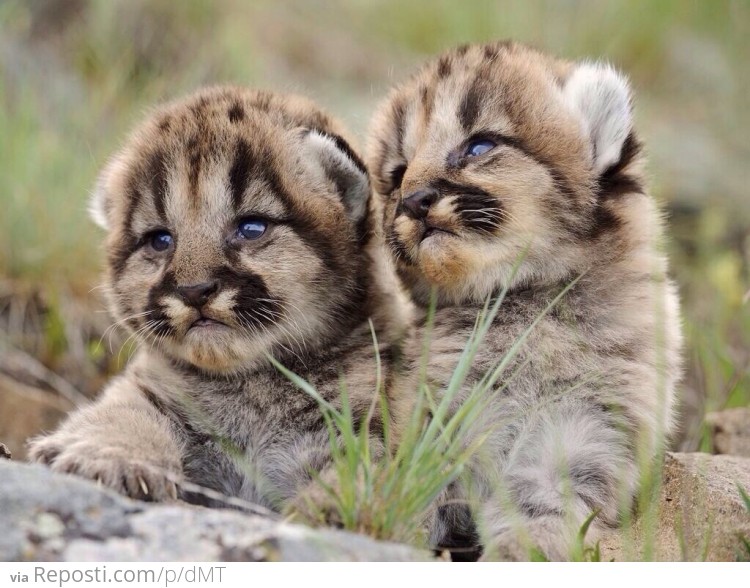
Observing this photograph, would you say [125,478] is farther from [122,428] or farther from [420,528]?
[420,528]

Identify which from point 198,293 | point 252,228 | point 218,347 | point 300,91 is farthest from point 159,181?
point 300,91

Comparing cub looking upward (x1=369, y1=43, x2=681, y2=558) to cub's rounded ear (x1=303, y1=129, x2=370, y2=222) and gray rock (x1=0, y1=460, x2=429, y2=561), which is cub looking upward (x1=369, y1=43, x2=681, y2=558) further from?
gray rock (x1=0, y1=460, x2=429, y2=561)

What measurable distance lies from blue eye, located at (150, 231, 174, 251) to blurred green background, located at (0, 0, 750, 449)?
5.06ft

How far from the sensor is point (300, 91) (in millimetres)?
5441

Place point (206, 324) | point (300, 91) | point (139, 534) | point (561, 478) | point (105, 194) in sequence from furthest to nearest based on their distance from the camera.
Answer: point (300, 91) → point (105, 194) → point (206, 324) → point (561, 478) → point (139, 534)

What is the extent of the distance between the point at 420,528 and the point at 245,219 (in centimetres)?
134

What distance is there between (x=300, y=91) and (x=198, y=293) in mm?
2006

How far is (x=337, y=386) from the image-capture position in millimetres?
3984

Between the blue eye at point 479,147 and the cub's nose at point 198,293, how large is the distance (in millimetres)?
1097

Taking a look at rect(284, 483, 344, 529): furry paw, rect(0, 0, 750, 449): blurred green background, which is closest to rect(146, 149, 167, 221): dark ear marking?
rect(284, 483, 344, 529): furry paw

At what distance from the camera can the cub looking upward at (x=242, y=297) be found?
12.5 ft

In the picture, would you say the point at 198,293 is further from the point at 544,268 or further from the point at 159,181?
the point at 544,268
